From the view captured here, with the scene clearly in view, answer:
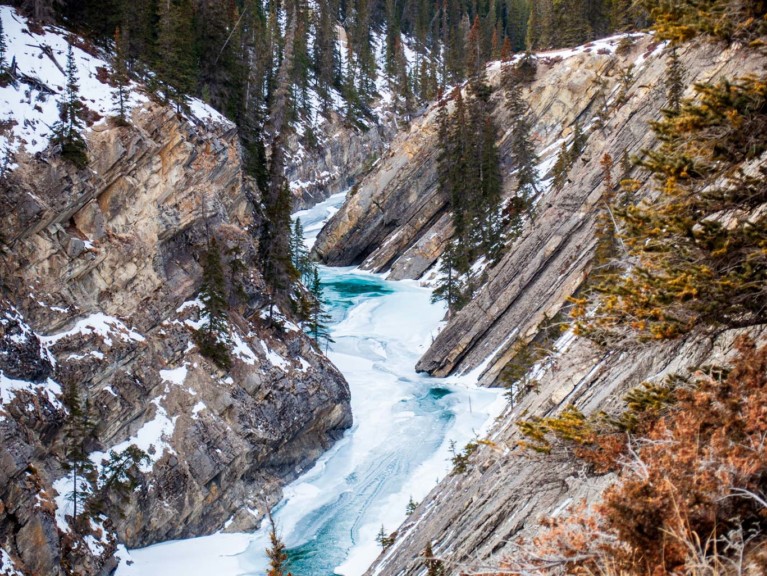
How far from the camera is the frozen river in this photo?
2403 cm

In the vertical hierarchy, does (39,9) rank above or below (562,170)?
above

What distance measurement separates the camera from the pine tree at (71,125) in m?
24.6

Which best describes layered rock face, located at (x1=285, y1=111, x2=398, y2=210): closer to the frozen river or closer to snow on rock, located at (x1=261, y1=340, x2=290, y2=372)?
the frozen river

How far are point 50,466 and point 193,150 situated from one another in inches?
653

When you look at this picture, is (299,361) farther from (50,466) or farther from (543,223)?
(543,223)

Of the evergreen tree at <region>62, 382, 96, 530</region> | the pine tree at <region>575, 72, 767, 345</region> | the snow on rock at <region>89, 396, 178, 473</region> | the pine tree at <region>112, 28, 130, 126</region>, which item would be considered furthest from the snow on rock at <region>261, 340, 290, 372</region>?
the pine tree at <region>575, 72, 767, 345</region>

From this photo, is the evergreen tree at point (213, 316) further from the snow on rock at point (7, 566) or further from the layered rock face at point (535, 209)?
the layered rock face at point (535, 209)

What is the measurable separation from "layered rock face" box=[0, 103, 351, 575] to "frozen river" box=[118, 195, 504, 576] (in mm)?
1298

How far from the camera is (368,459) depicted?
31.0 meters

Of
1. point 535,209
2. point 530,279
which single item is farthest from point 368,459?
point 535,209

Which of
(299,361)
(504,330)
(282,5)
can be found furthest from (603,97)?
(282,5)

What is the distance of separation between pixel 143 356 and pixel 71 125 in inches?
411

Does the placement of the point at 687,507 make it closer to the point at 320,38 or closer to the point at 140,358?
the point at 140,358

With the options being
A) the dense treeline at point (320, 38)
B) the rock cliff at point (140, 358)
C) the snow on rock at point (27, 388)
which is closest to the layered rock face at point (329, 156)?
the dense treeline at point (320, 38)
